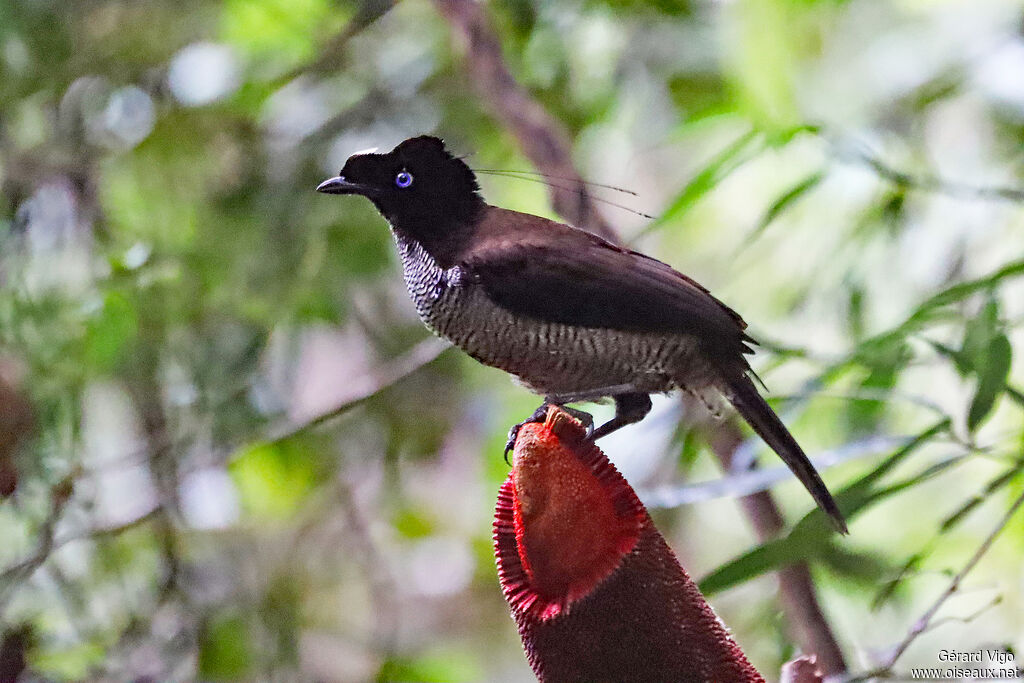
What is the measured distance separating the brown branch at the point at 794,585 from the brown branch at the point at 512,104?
11.8 inches

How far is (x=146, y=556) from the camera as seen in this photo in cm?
170

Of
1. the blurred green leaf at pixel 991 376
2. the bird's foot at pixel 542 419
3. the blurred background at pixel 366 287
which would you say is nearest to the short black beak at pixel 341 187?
the bird's foot at pixel 542 419

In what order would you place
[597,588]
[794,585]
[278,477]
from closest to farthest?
[597,588], [794,585], [278,477]

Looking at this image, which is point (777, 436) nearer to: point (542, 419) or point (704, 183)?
point (542, 419)

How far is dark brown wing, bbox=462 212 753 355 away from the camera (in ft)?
2.26

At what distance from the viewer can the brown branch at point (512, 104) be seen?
1135 mm

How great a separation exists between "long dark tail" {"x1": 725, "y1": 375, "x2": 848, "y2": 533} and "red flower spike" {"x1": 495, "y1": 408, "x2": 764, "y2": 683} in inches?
6.0

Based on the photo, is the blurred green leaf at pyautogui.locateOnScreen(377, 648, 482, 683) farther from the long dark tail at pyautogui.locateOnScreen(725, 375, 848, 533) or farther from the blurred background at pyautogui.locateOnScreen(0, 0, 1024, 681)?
the long dark tail at pyautogui.locateOnScreen(725, 375, 848, 533)

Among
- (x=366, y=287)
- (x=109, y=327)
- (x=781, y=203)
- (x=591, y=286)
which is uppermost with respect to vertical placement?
(x=591, y=286)

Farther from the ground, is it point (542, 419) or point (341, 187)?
point (341, 187)

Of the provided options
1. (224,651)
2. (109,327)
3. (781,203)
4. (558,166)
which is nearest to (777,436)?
(781,203)

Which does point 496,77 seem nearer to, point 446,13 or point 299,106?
point 446,13

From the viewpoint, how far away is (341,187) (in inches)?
28.9

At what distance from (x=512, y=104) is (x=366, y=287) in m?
0.80
